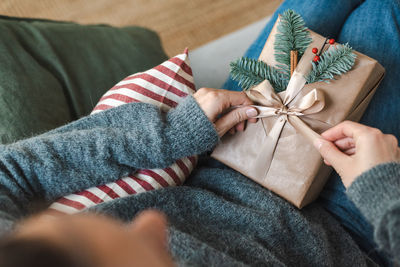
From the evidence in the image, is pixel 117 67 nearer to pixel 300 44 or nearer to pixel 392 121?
pixel 300 44

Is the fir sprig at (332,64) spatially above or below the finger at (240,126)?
Result: above

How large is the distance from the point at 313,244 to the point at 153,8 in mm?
1246

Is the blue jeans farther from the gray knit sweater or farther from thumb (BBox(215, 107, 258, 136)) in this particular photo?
thumb (BBox(215, 107, 258, 136))

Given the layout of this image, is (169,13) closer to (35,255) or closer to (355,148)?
(355,148)

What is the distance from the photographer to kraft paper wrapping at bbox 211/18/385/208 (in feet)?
2.05

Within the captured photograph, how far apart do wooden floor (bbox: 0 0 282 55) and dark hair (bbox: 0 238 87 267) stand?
1255 millimetres

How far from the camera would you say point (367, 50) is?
0.76 meters

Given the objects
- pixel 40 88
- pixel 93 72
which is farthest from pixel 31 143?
pixel 93 72

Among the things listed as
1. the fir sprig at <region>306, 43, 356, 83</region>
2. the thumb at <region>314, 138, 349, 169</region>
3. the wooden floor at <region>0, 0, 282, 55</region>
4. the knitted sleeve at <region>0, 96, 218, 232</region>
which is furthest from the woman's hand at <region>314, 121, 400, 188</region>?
the wooden floor at <region>0, 0, 282, 55</region>

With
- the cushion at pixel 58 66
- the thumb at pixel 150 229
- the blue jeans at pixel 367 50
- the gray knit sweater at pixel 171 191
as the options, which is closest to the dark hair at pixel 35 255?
the thumb at pixel 150 229

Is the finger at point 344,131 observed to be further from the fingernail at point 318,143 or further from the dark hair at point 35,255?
the dark hair at point 35,255

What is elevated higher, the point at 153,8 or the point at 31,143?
the point at 153,8

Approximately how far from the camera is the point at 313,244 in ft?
2.04

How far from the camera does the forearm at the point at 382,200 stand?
437 mm
